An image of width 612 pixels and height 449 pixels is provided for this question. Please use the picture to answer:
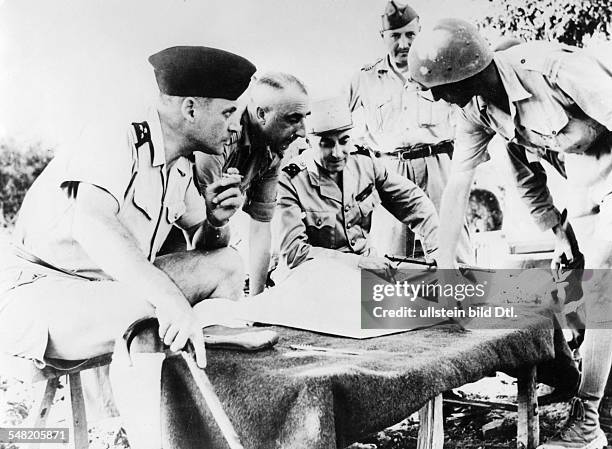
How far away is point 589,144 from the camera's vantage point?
2463 mm

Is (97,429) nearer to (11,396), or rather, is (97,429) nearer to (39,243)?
(11,396)

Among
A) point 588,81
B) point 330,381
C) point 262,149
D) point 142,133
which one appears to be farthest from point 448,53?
point 330,381

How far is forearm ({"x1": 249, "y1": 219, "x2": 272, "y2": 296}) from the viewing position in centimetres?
247

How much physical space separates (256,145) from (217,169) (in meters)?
0.17

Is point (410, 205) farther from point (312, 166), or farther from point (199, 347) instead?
point (199, 347)

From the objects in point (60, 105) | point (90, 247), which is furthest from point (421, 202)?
point (60, 105)

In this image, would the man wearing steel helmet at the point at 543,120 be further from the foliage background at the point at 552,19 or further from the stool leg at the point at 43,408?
the stool leg at the point at 43,408

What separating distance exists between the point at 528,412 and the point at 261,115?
1456mm

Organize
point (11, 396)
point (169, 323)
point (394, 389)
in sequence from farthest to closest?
point (11, 396)
point (169, 323)
point (394, 389)

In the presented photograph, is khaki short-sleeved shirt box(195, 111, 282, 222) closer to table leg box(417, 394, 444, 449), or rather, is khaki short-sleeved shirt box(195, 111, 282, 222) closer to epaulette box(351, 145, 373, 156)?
epaulette box(351, 145, 373, 156)

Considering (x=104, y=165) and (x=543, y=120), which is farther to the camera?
(x=543, y=120)

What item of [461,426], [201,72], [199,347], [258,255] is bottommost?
[461,426]

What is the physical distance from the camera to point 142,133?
2.42m

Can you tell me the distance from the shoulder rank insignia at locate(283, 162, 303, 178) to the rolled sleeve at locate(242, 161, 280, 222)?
0.03 metres
